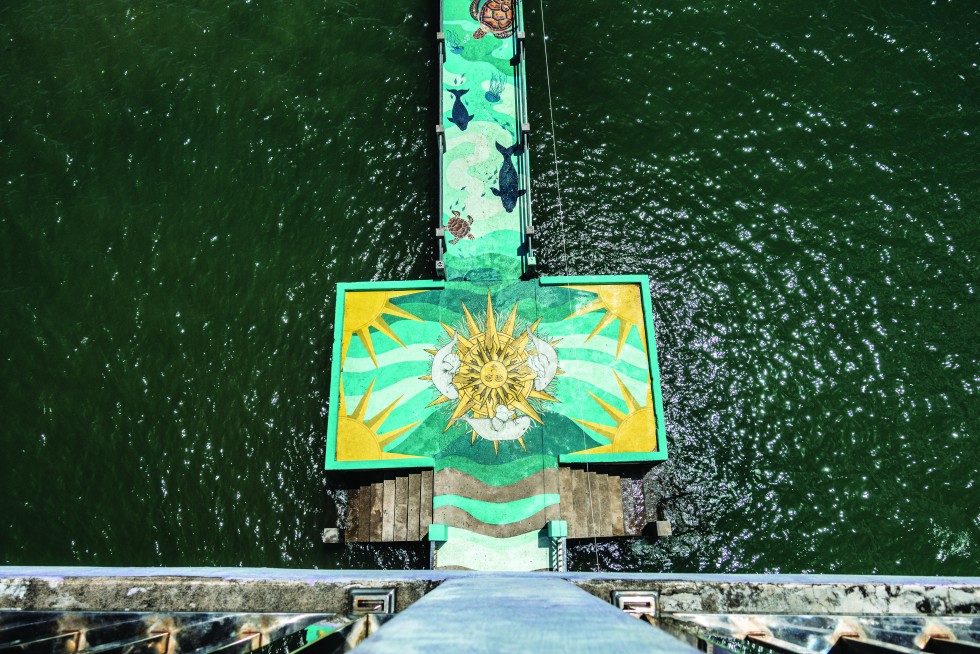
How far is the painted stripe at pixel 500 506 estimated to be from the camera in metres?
13.5

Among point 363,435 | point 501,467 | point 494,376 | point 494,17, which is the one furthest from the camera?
point 494,17

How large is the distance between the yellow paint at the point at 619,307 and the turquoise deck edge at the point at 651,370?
0.38 feet

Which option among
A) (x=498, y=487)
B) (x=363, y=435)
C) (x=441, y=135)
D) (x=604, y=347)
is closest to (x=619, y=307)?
(x=604, y=347)

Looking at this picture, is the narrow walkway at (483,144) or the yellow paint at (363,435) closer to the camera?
the yellow paint at (363,435)

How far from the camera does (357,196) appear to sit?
16.4 meters

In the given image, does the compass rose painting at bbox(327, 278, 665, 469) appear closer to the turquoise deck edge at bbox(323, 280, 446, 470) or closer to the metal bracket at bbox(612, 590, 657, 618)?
the turquoise deck edge at bbox(323, 280, 446, 470)

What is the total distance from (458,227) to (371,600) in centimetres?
1005

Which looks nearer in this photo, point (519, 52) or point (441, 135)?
point (441, 135)

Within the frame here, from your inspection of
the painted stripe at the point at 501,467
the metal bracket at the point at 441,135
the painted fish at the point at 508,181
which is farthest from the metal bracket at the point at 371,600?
the metal bracket at the point at 441,135

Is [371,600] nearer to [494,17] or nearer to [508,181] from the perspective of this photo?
[508,181]

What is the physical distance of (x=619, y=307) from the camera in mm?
15023

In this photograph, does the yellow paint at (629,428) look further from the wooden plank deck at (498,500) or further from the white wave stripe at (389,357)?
the white wave stripe at (389,357)

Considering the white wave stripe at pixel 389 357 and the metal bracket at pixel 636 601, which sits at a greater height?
the white wave stripe at pixel 389 357

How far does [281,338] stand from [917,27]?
17.8 meters
